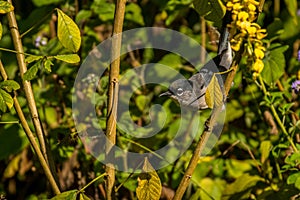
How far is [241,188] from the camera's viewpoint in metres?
2.08

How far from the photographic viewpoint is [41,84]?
2219mm

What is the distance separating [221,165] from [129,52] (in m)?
0.56

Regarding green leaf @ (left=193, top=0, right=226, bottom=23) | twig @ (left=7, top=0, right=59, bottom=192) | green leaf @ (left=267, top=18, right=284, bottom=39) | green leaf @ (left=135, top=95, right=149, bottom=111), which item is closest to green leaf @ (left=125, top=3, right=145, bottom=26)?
green leaf @ (left=135, top=95, right=149, bottom=111)

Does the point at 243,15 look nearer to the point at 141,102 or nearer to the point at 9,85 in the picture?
the point at 9,85

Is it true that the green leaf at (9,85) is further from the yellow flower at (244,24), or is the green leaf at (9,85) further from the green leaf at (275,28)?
the green leaf at (275,28)

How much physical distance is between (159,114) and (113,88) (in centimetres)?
84

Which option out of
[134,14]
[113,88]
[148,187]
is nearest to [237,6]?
[113,88]

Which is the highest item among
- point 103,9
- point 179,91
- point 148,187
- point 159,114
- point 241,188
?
point 103,9

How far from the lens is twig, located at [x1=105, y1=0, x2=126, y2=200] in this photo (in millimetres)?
1311

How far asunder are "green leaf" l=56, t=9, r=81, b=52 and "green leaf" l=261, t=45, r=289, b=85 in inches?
30.8

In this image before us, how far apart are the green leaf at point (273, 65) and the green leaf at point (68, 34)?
30.8 inches

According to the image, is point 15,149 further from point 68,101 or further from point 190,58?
point 190,58

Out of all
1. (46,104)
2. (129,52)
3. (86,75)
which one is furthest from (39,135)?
(129,52)

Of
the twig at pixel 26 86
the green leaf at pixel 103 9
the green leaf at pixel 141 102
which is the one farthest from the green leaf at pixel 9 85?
the green leaf at pixel 141 102
